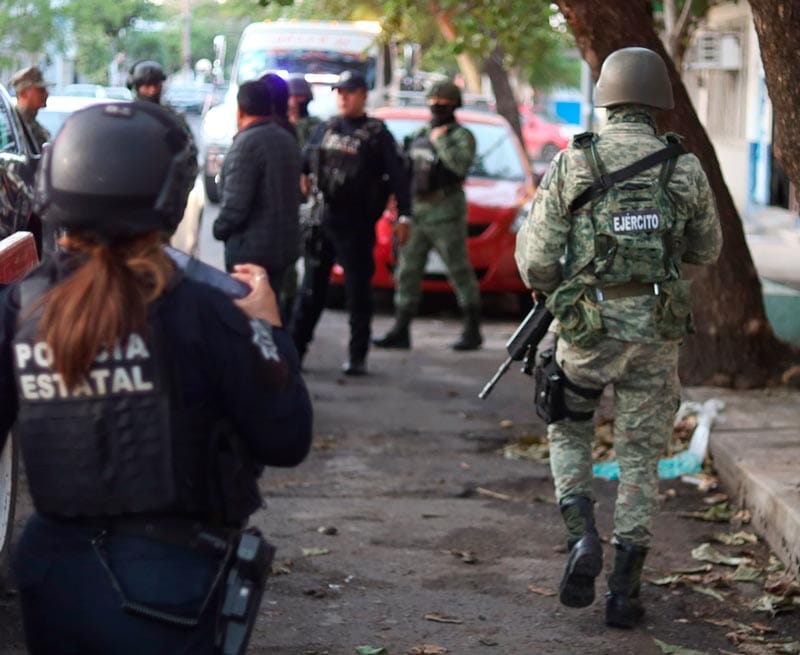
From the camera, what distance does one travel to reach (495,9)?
536 inches

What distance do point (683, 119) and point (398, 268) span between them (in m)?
2.85

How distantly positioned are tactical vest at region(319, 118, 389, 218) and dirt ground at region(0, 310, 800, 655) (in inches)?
47.9

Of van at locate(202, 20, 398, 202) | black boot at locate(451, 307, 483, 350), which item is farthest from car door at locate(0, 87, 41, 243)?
van at locate(202, 20, 398, 202)

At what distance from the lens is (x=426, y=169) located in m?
10.9

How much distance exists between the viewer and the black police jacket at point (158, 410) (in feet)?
8.90

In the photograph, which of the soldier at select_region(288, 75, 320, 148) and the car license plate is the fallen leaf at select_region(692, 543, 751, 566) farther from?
the car license plate

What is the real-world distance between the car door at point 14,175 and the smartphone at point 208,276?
115 inches

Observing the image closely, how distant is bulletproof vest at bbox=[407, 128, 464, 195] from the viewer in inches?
427

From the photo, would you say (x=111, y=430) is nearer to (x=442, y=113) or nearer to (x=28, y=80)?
(x=28, y=80)

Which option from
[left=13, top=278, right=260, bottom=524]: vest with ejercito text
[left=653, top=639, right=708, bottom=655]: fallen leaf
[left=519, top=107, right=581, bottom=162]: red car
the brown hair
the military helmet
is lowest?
[left=519, top=107, right=581, bottom=162]: red car

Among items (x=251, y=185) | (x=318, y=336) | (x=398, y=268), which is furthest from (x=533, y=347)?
(x=318, y=336)

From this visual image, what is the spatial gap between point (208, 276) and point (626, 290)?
268 cm

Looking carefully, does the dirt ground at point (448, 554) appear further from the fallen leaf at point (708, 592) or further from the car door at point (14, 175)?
the car door at point (14, 175)

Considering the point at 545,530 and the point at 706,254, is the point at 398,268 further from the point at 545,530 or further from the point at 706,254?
the point at 706,254
